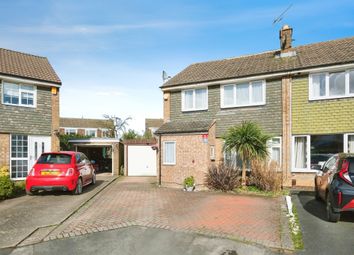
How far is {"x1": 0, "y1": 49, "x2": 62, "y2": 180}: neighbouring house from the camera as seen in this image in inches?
614

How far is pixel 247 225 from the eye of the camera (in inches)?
316

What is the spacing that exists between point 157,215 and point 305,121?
351 inches

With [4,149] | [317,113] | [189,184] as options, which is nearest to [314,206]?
[317,113]

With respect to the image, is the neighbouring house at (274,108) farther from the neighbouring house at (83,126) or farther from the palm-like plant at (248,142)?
the neighbouring house at (83,126)

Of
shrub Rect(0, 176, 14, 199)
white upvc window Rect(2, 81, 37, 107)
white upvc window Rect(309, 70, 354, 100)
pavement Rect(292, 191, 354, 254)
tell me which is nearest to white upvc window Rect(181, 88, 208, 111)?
white upvc window Rect(309, 70, 354, 100)

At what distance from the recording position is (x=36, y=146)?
54.7ft

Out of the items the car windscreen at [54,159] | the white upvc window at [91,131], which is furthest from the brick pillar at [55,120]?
the white upvc window at [91,131]

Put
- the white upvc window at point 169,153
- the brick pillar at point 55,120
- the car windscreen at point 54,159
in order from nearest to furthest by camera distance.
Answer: the car windscreen at point 54,159 < the white upvc window at point 169,153 < the brick pillar at point 55,120

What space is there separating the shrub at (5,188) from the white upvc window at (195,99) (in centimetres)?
935

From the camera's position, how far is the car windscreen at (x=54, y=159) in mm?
12531

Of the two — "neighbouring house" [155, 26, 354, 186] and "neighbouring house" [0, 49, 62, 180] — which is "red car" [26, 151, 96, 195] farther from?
"neighbouring house" [155, 26, 354, 186]

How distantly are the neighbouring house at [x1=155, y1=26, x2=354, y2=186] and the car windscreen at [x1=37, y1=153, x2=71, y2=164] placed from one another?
18.0ft

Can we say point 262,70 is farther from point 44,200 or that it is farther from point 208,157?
point 44,200

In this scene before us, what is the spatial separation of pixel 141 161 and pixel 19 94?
9955 millimetres
